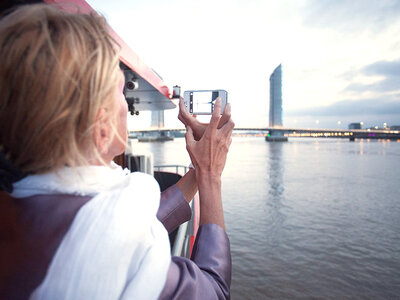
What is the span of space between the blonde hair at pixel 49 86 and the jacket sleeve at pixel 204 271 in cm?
Answer: 33

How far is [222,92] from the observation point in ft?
4.65

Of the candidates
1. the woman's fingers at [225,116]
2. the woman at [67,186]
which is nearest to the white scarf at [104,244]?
the woman at [67,186]

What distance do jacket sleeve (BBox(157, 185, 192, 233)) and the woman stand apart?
16.5 inches

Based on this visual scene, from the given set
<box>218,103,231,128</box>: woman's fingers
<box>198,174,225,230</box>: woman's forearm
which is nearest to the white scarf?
<box>198,174,225,230</box>: woman's forearm

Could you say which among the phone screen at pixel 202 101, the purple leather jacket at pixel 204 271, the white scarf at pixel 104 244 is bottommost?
the purple leather jacket at pixel 204 271

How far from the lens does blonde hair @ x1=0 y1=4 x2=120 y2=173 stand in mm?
545

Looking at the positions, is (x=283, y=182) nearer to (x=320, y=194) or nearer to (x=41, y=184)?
(x=320, y=194)

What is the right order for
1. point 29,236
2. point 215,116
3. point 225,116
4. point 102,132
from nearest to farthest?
point 29,236
point 102,132
point 215,116
point 225,116

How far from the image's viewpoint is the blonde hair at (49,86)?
0.54m

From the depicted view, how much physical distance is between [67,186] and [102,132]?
0.50ft

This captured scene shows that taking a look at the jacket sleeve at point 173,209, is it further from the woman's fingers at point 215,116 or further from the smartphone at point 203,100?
the smartphone at point 203,100

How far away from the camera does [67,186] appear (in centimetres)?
56

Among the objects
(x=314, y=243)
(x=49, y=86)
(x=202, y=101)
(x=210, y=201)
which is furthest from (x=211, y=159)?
(x=314, y=243)

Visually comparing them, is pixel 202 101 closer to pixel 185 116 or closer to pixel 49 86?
pixel 185 116
